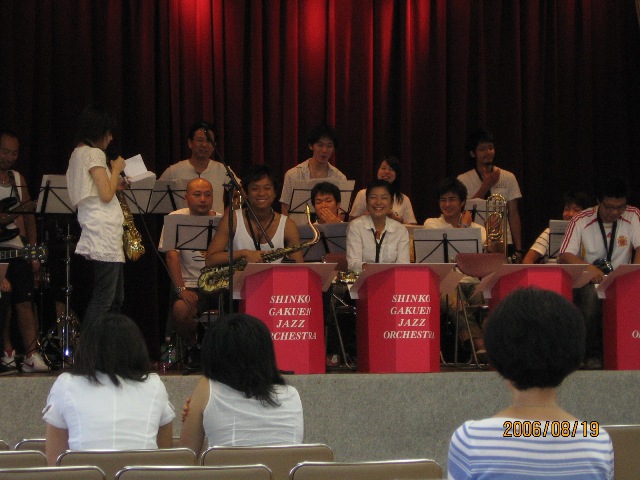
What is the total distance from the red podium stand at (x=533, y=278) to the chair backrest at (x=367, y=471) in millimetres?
3431

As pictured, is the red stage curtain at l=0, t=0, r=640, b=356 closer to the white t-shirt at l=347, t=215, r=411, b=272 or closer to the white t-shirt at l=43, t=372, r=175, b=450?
the white t-shirt at l=347, t=215, r=411, b=272

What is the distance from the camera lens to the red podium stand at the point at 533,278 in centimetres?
636

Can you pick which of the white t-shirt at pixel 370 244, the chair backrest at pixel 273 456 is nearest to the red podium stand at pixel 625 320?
the white t-shirt at pixel 370 244

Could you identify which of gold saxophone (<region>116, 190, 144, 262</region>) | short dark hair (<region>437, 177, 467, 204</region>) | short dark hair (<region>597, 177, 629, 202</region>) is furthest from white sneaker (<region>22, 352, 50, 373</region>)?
short dark hair (<region>597, 177, 629, 202</region>)

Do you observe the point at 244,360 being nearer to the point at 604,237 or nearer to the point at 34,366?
the point at 34,366

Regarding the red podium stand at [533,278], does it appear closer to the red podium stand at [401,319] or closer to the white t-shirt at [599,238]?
the red podium stand at [401,319]

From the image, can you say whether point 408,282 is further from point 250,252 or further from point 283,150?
point 283,150

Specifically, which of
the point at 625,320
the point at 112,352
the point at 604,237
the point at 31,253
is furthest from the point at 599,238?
the point at 112,352

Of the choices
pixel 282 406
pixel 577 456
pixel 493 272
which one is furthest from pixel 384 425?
pixel 577 456

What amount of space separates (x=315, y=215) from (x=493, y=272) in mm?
1651

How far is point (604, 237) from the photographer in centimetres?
708

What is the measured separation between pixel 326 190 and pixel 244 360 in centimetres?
401

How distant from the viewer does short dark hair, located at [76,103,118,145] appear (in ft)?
20.4

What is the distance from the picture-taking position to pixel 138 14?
29.9 ft
